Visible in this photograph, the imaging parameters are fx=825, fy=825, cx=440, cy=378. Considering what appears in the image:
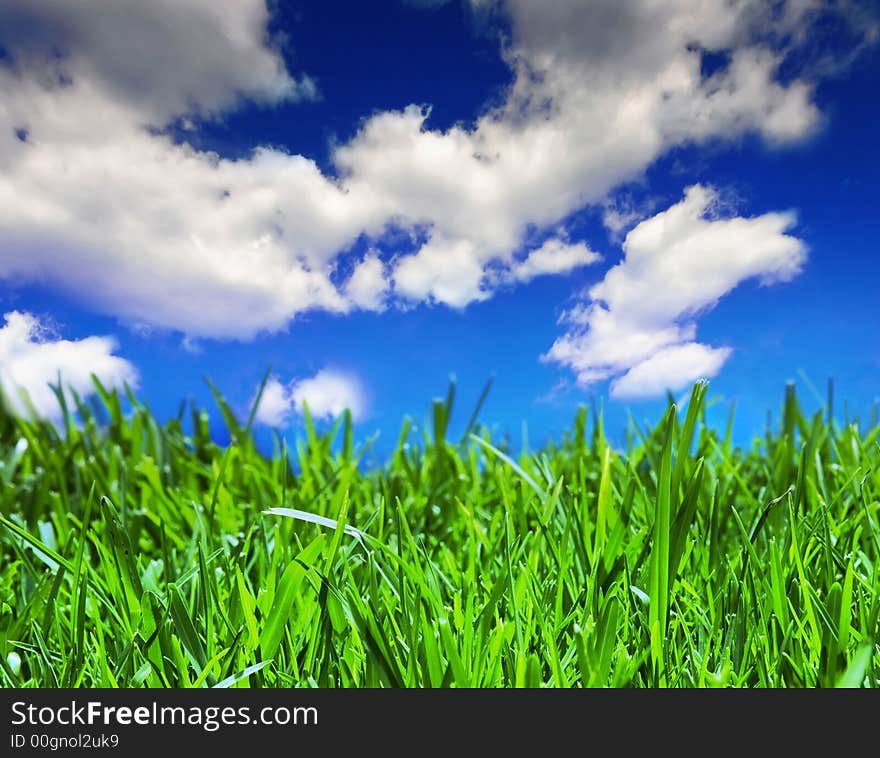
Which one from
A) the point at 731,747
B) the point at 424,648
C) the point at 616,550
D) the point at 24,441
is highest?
the point at 24,441

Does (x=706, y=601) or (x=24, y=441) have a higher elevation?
(x=24, y=441)

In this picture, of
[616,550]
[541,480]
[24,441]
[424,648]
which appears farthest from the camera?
[24,441]

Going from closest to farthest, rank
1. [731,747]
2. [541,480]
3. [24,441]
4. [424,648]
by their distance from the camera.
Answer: [731,747] < [424,648] < [541,480] < [24,441]

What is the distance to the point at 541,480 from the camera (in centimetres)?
160

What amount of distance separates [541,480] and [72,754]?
1016 mm

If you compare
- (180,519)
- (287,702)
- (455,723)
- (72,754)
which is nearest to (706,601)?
(455,723)

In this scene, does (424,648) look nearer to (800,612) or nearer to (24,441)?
(800,612)

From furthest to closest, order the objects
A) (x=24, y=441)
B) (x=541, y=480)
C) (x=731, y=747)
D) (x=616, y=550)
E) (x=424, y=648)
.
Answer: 1. (x=24, y=441)
2. (x=541, y=480)
3. (x=616, y=550)
4. (x=424, y=648)
5. (x=731, y=747)

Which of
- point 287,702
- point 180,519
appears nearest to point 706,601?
point 287,702

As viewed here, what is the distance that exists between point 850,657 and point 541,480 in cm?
75

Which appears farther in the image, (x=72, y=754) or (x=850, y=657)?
(x=850, y=657)

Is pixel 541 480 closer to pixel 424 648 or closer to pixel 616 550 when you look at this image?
pixel 616 550

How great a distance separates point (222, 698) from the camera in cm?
75

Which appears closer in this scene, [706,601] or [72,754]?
[72,754]
